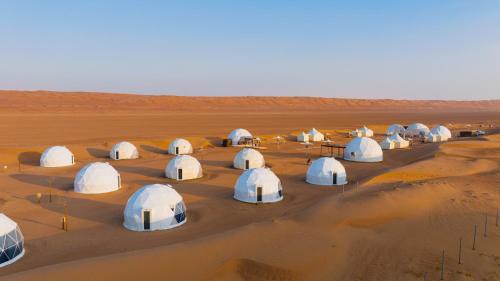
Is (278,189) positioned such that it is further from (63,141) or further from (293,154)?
(63,141)

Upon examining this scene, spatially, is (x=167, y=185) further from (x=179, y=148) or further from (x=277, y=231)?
(x=179, y=148)

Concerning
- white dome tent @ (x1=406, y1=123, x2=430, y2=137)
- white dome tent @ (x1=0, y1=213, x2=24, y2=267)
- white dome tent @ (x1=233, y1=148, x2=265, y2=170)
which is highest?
white dome tent @ (x1=406, y1=123, x2=430, y2=137)

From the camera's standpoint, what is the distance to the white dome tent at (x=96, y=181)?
3005cm

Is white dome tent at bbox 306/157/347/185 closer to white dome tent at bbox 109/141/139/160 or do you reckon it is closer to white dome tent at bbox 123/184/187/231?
white dome tent at bbox 123/184/187/231

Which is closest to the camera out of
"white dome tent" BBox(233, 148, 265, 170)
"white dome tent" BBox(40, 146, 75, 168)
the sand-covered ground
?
the sand-covered ground

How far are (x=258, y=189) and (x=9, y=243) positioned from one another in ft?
52.3

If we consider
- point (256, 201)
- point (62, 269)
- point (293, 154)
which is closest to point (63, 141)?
point (293, 154)

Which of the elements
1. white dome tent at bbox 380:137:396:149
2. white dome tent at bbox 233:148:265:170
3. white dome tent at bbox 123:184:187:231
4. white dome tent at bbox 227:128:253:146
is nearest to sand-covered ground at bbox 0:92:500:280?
white dome tent at bbox 123:184:187:231

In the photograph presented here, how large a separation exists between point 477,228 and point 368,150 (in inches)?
982

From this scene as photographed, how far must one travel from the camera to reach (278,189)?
2792 cm

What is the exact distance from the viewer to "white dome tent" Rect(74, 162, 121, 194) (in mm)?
30047

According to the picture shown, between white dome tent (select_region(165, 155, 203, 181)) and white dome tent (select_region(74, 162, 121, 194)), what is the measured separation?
5.38 m

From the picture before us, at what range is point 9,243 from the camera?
17.7 meters

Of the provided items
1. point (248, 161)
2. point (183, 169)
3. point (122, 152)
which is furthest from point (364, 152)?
point (122, 152)
